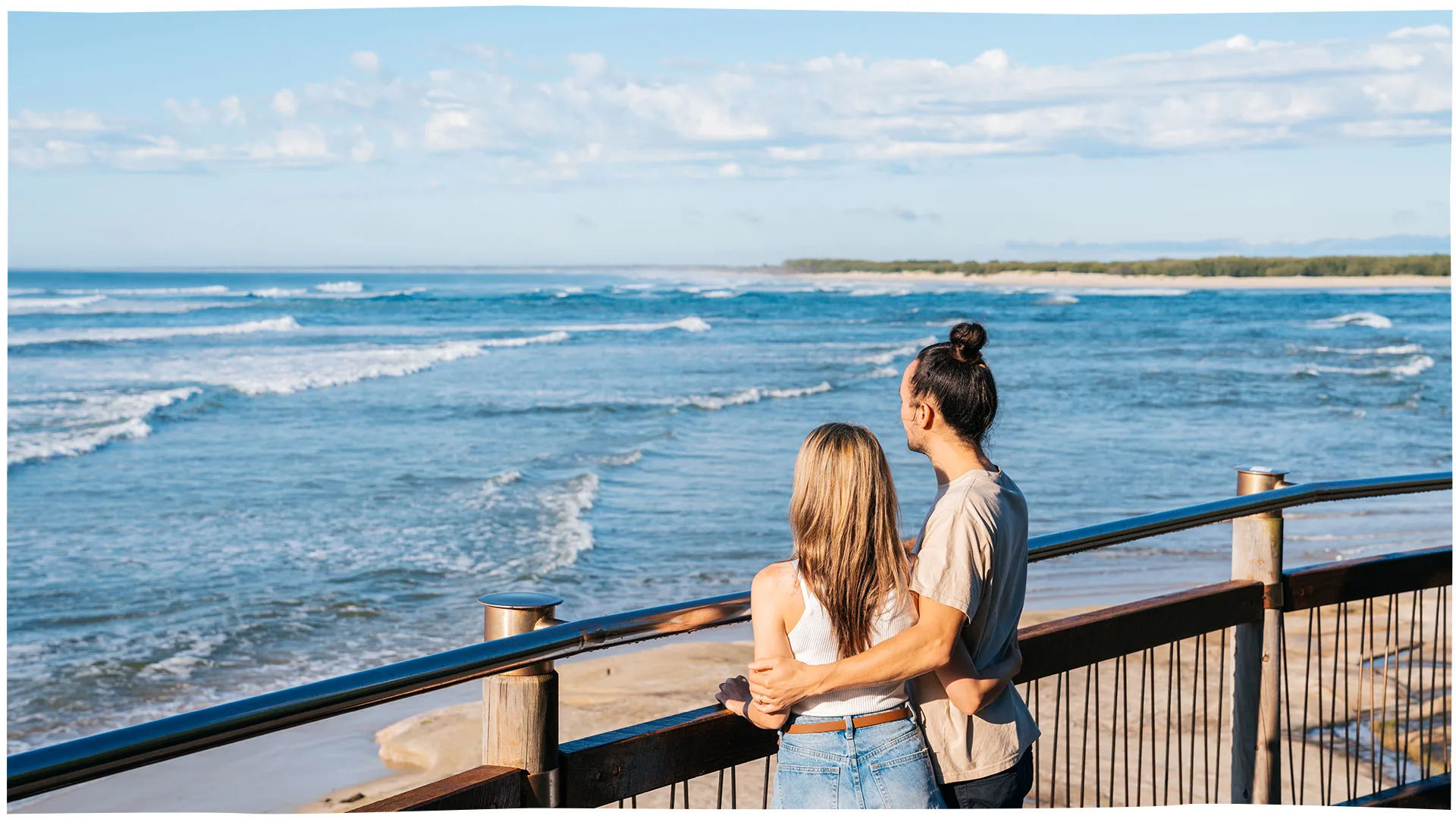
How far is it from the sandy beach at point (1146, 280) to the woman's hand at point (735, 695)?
51.3 metres

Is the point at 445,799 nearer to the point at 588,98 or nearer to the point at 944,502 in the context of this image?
the point at 944,502

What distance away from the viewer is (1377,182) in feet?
61.4

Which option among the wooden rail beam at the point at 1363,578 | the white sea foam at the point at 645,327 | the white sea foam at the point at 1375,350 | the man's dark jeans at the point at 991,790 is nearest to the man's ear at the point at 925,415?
the man's dark jeans at the point at 991,790

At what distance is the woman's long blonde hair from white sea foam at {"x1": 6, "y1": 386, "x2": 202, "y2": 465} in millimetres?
13384

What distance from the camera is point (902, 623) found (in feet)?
5.06

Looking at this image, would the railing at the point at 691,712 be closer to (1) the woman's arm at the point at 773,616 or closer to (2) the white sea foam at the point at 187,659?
(1) the woman's arm at the point at 773,616

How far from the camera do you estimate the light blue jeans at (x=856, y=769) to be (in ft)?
5.16

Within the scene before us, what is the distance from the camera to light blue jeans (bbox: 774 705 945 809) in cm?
157

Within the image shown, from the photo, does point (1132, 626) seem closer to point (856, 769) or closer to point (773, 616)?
point (856, 769)

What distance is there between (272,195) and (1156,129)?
25.4 meters

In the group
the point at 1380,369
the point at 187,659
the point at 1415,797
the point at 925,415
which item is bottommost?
the point at 187,659

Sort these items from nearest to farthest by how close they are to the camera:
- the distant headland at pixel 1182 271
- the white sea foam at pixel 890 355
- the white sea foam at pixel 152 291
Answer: the white sea foam at pixel 890 355 < the white sea foam at pixel 152 291 < the distant headland at pixel 1182 271

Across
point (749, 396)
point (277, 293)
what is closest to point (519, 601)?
point (749, 396)

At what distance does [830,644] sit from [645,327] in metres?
33.3
